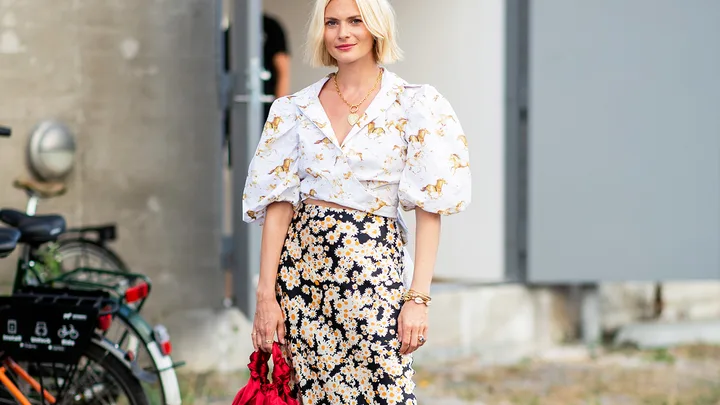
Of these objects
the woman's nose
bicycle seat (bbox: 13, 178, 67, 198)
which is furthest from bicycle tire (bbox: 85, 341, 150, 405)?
bicycle seat (bbox: 13, 178, 67, 198)

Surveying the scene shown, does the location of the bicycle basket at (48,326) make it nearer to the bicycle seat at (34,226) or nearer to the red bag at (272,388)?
the bicycle seat at (34,226)

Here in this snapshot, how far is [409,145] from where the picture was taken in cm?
277

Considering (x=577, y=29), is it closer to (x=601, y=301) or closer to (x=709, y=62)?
(x=709, y=62)

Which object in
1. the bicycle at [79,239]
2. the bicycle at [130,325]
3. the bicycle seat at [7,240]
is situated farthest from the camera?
the bicycle at [79,239]

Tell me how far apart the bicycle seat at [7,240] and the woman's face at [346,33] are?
48.1 inches

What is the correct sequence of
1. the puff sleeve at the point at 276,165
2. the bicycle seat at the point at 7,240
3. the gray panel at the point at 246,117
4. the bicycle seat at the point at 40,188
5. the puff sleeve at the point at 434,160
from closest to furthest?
the puff sleeve at the point at 434,160
the puff sleeve at the point at 276,165
the bicycle seat at the point at 7,240
the bicycle seat at the point at 40,188
the gray panel at the point at 246,117

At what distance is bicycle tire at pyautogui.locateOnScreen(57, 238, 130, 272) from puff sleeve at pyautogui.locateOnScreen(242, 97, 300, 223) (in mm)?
2260

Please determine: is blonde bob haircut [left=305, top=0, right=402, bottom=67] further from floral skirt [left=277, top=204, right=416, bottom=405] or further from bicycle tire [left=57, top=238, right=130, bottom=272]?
bicycle tire [left=57, top=238, right=130, bottom=272]

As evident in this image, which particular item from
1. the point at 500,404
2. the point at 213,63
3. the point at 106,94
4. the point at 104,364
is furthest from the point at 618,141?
the point at 104,364

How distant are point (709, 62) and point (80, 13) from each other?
3.33 meters

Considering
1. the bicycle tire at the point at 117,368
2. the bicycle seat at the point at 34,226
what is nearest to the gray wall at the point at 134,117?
the bicycle seat at the point at 34,226

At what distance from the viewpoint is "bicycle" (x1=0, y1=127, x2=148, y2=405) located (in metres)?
3.43

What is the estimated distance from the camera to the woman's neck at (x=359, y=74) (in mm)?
2836

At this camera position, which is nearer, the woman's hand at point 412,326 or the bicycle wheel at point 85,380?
the woman's hand at point 412,326
